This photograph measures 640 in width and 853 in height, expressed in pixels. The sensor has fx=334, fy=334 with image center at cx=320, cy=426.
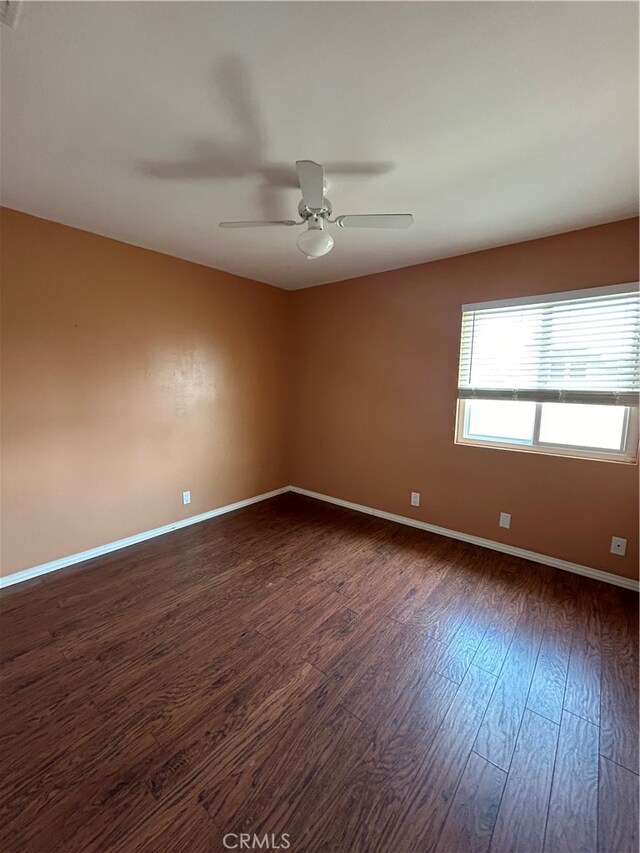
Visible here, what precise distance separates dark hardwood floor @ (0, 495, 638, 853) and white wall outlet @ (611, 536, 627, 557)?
0.88 ft

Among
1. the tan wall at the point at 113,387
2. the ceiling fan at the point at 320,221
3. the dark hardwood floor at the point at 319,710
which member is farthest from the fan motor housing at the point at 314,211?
the dark hardwood floor at the point at 319,710

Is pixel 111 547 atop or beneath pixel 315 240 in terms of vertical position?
beneath

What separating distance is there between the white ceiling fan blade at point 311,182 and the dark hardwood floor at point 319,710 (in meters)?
2.31

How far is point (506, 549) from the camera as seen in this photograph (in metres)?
2.82

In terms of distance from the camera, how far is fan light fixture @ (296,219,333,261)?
5.76 feet

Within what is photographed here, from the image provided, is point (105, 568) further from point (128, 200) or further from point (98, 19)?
point (98, 19)

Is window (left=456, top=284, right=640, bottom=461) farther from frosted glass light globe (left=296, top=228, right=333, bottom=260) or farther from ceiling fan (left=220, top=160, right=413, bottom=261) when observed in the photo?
frosted glass light globe (left=296, top=228, right=333, bottom=260)

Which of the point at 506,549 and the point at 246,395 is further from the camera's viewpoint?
the point at 246,395

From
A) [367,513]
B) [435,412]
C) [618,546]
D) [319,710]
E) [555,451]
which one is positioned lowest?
[319,710]

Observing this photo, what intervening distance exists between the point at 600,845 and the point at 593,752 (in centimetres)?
33

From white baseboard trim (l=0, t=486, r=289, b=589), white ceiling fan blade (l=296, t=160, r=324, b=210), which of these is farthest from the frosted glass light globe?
white baseboard trim (l=0, t=486, r=289, b=589)

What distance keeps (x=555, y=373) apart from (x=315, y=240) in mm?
2017

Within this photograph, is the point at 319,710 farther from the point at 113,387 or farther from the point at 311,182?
the point at 113,387

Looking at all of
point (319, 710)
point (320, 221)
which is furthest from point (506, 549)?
point (320, 221)
